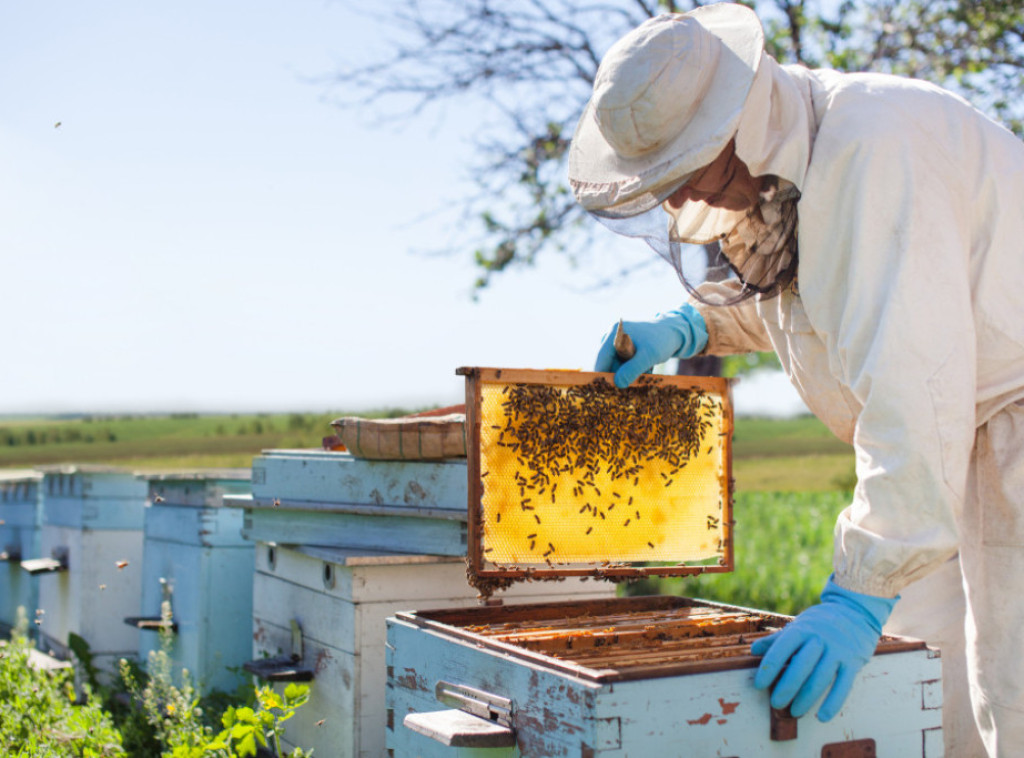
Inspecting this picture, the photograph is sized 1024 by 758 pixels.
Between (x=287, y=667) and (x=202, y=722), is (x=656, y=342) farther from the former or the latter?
(x=202, y=722)

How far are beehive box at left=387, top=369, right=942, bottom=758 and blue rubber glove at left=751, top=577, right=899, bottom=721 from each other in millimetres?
44

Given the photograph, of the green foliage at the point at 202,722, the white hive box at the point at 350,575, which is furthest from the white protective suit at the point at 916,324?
the green foliage at the point at 202,722

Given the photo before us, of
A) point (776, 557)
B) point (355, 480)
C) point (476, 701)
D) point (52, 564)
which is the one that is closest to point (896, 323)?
point (476, 701)

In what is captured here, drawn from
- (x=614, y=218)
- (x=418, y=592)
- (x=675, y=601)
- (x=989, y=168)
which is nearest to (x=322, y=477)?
(x=418, y=592)

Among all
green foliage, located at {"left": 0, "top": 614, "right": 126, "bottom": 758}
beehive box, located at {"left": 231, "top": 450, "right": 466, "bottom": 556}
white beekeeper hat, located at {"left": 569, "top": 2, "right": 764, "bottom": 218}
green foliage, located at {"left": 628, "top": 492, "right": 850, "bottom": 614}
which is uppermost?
white beekeeper hat, located at {"left": 569, "top": 2, "right": 764, "bottom": 218}

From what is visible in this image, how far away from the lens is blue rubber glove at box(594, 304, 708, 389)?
2879 millimetres

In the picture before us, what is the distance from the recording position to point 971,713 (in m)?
2.62

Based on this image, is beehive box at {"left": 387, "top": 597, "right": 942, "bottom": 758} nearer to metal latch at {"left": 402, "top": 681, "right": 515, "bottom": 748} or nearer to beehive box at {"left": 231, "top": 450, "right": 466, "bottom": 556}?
metal latch at {"left": 402, "top": 681, "right": 515, "bottom": 748}

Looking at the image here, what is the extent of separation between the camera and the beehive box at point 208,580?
4.42 metres

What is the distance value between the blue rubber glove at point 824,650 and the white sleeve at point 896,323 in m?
0.06

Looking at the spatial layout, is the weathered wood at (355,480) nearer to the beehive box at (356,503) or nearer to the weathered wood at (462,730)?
the beehive box at (356,503)

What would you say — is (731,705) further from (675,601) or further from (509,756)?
(675,601)

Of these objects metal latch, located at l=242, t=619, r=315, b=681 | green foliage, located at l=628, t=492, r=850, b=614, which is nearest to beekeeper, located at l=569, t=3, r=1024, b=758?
metal latch, located at l=242, t=619, r=315, b=681

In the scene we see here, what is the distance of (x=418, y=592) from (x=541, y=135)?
6.07 metres
